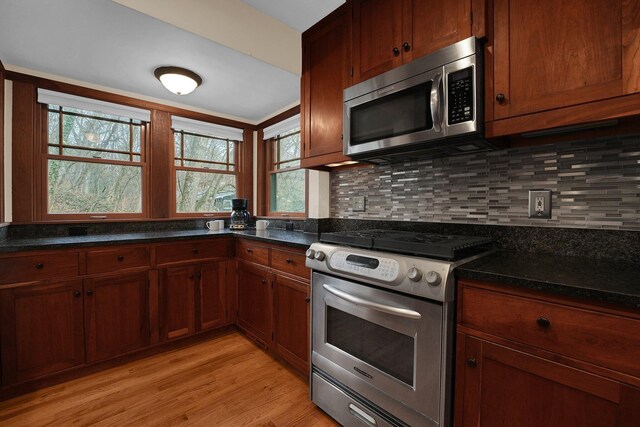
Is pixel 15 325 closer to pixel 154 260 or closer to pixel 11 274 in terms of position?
pixel 11 274

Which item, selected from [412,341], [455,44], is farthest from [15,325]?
[455,44]

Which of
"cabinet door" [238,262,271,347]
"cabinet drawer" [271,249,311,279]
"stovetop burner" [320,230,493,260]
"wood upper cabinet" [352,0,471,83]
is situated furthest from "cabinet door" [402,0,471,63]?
"cabinet door" [238,262,271,347]

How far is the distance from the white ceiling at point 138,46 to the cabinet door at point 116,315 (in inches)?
62.3

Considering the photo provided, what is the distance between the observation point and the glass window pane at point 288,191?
2924 millimetres

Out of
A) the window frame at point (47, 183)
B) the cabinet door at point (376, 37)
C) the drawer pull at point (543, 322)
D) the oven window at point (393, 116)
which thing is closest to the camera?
the drawer pull at point (543, 322)

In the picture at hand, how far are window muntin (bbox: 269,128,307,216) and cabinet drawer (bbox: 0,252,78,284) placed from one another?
5.89ft

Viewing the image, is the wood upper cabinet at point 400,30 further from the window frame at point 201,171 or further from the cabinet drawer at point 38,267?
the cabinet drawer at point 38,267

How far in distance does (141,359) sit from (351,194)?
6.75 ft

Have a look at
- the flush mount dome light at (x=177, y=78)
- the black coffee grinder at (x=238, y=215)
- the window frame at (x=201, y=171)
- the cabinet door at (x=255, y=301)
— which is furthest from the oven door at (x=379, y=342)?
the window frame at (x=201, y=171)

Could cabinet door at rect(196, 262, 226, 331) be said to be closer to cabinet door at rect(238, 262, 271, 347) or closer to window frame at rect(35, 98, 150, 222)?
cabinet door at rect(238, 262, 271, 347)

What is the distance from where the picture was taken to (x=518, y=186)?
4.67 ft

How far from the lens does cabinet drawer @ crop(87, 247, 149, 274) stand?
1.95 metres

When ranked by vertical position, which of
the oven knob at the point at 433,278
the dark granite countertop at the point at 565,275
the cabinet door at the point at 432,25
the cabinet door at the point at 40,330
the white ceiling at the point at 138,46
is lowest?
the cabinet door at the point at 40,330

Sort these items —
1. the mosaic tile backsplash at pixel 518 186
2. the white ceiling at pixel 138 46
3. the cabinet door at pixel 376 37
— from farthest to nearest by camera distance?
the white ceiling at pixel 138 46, the cabinet door at pixel 376 37, the mosaic tile backsplash at pixel 518 186
